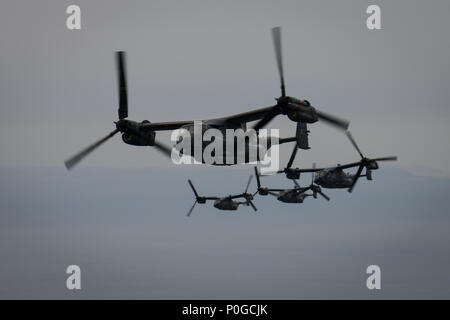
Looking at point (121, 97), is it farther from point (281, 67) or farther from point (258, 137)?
point (281, 67)

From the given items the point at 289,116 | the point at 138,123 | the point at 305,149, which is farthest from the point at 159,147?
the point at 305,149

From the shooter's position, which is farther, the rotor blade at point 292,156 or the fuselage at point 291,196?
the fuselage at point 291,196

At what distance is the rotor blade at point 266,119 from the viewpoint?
55.9 m

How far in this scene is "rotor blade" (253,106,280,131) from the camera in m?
55.9

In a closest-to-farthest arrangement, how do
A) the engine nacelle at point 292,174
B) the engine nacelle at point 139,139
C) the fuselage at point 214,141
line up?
the fuselage at point 214,141 → the engine nacelle at point 139,139 → the engine nacelle at point 292,174

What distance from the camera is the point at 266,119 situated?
5744 cm

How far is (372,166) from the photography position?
311ft

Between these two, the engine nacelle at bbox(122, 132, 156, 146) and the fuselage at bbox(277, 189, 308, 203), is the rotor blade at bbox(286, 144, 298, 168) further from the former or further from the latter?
the engine nacelle at bbox(122, 132, 156, 146)

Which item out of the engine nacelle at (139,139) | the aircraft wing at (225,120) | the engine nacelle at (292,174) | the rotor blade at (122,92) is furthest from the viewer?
the engine nacelle at (292,174)

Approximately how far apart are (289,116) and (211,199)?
240 ft

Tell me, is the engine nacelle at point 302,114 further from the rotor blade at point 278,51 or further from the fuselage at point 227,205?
the fuselage at point 227,205

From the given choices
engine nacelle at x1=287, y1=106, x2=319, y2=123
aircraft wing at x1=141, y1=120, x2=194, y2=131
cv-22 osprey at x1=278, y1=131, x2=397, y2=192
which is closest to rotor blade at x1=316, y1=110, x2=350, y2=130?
engine nacelle at x1=287, y1=106, x2=319, y2=123

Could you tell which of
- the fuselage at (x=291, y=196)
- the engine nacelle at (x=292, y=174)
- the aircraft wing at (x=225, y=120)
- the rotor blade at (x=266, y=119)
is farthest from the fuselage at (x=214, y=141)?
the fuselage at (x=291, y=196)

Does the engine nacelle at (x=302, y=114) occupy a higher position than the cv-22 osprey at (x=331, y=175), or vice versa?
the cv-22 osprey at (x=331, y=175)
